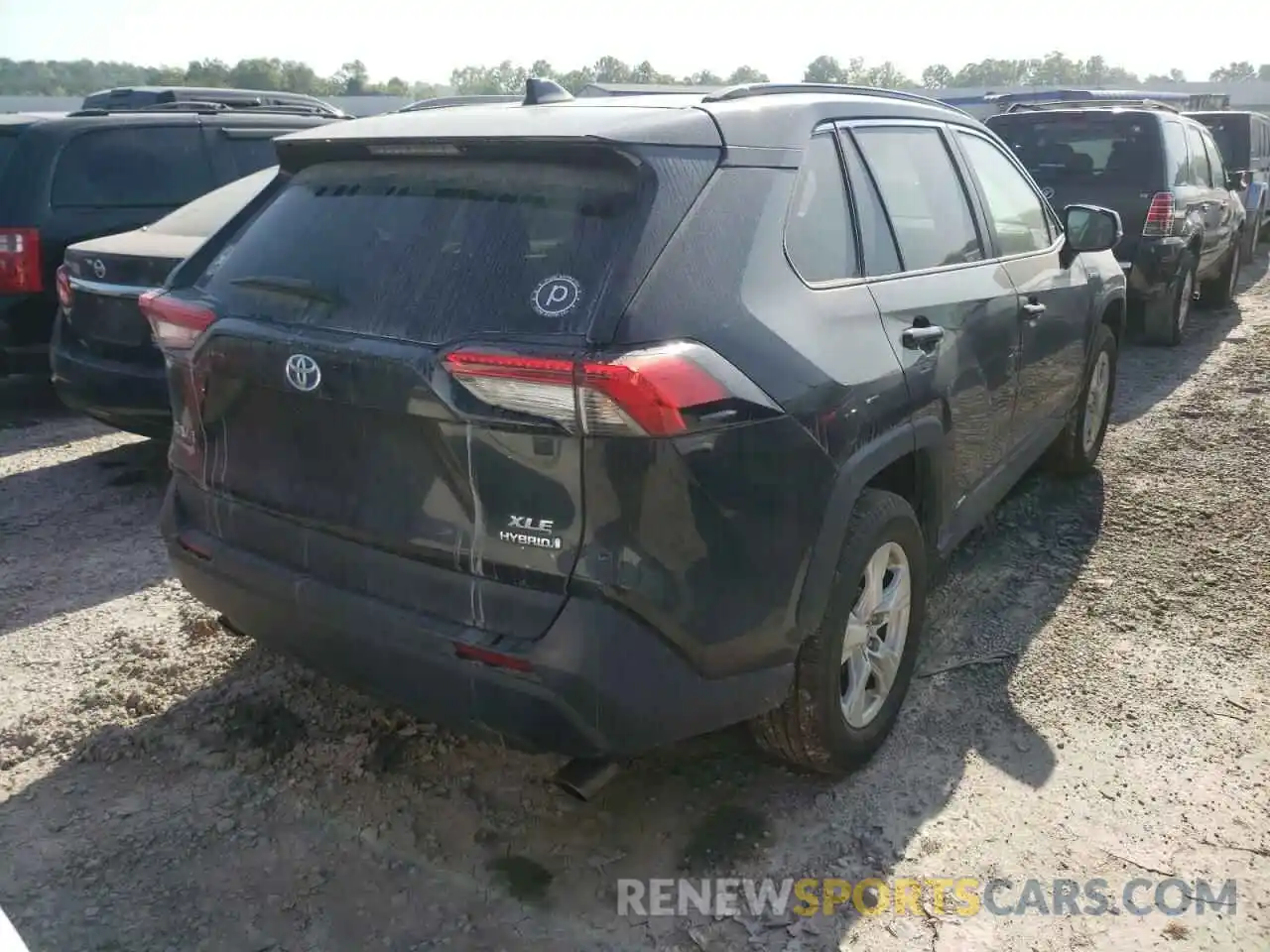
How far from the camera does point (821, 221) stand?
284 cm

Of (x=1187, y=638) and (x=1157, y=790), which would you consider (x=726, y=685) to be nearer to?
(x=1157, y=790)

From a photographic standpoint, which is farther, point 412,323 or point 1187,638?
point 1187,638

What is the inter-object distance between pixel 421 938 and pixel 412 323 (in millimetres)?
1386

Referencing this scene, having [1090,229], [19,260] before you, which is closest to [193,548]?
[1090,229]

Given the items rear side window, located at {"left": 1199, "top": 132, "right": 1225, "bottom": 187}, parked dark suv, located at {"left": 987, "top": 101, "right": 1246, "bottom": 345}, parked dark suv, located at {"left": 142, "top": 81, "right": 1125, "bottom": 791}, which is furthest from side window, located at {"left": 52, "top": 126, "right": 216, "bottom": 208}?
rear side window, located at {"left": 1199, "top": 132, "right": 1225, "bottom": 187}

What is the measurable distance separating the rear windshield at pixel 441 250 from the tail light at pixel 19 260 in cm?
420

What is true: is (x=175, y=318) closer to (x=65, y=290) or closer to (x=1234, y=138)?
(x=65, y=290)

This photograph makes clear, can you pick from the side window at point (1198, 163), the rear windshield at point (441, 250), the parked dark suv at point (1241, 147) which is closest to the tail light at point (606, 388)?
the rear windshield at point (441, 250)

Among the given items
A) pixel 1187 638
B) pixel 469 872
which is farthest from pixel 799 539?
pixel 1187 638

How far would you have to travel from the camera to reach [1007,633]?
3887 millimetres

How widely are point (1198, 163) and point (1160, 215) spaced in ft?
5.40

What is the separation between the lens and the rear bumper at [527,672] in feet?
7.39

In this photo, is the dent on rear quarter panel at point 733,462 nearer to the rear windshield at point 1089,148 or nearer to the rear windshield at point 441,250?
the rear windshield at point 441,250

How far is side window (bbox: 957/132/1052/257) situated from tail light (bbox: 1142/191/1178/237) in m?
4.16
